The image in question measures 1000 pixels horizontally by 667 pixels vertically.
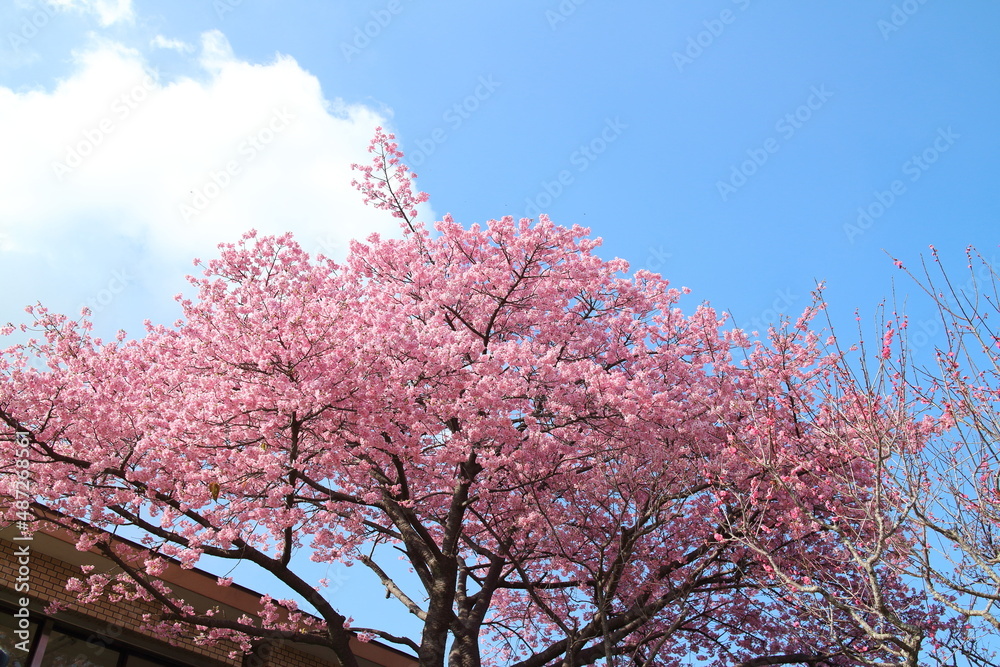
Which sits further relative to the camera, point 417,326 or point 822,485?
point 417,326

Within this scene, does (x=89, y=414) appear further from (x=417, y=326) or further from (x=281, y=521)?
(x=417, y=326)

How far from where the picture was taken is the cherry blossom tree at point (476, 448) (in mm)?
8797

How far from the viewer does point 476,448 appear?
10.2 m

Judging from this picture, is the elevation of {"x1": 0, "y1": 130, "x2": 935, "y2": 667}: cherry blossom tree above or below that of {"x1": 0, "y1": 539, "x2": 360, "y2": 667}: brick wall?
above

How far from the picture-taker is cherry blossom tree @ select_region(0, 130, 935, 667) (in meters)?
8.80

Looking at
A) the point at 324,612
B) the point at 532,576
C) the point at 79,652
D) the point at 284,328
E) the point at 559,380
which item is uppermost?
the point at 559,380

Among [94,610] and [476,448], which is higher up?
[476,448]

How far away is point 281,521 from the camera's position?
891 cm

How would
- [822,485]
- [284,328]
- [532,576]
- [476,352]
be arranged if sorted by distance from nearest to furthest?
[284,328], [822,485], [476,352], [532,576]

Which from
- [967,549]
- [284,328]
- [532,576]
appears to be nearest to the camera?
[967,549]

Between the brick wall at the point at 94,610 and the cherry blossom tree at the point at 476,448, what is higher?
the cherry blossom tree at the point at 476,448

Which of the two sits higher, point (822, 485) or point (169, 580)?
point (822, 485)

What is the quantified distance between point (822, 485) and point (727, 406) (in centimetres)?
200

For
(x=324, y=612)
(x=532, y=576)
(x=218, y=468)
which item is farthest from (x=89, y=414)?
(x=532, y=576)
